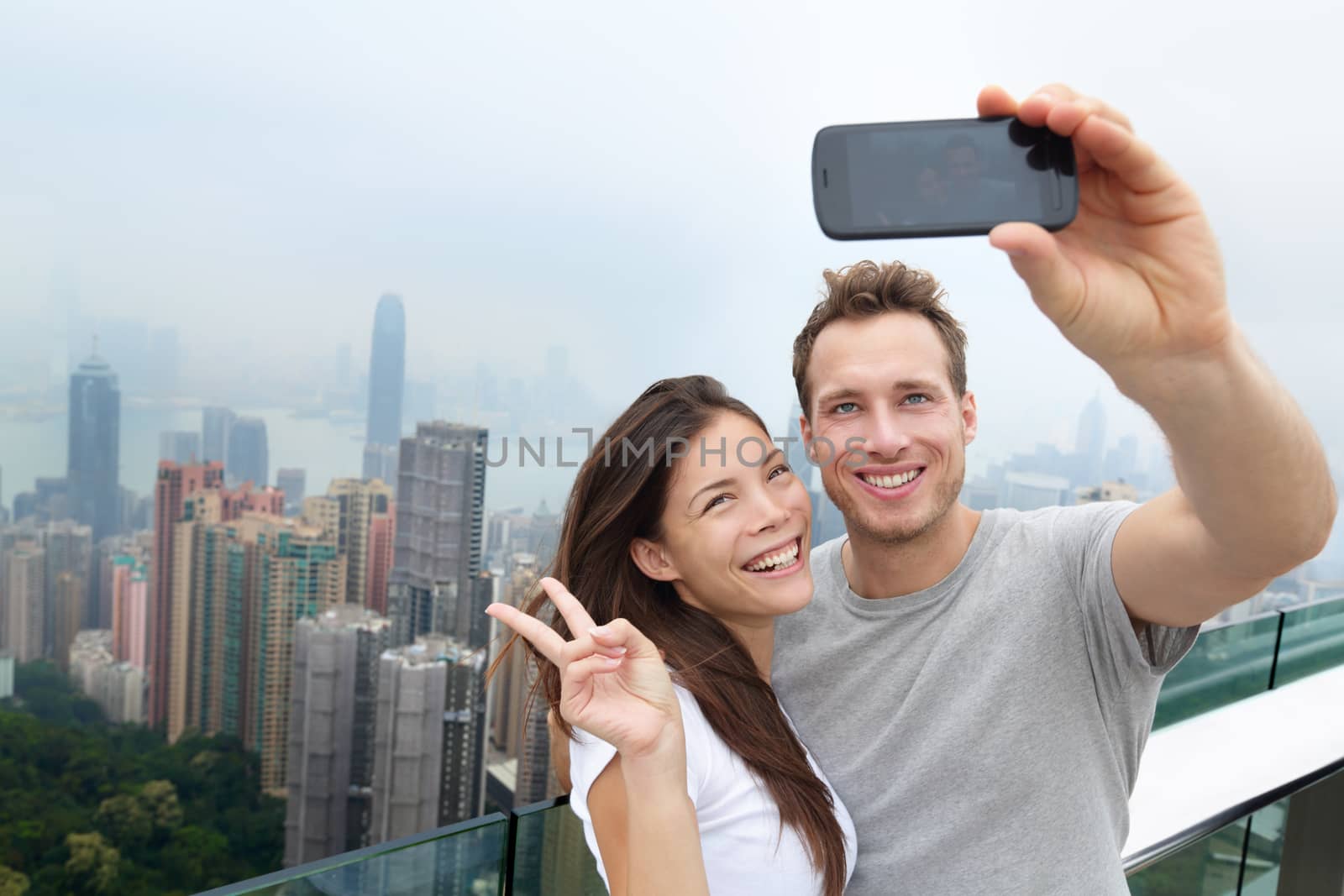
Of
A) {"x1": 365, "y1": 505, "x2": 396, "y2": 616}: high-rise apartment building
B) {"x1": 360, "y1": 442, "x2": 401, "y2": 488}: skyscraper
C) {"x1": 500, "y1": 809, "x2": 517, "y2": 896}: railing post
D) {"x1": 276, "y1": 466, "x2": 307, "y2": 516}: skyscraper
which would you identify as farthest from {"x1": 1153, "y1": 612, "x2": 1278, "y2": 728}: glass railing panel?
{"x1": 276, "y1": 466, "x2": 307, "y2": 516}: skyscraper

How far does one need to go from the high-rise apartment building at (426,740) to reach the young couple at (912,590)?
11.3m

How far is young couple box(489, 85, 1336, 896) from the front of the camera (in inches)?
31.4

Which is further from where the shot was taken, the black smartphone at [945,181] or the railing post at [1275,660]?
the railing post at [1275,660]

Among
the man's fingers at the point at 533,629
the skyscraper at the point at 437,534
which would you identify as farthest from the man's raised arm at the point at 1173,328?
the skyscraper at the point at 437,534

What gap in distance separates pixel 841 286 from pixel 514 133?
54.2 ft

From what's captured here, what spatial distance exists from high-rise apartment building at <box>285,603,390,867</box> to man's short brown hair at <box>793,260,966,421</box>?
11881mm

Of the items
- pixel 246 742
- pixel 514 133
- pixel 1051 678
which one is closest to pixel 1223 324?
pixel 1051 678

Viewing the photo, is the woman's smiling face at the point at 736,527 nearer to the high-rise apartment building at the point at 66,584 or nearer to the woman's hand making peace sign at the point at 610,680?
the woman's hand making peace sign at the point at 610,680

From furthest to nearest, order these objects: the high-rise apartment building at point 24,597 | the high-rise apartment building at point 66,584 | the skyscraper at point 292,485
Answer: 1. the skyscraper at point 292,485
2. the high-rise apartment building at point 24,597
3. the high-rise apartment building at point 66,584

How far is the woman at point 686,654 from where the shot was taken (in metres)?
0.94

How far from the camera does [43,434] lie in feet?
39.4

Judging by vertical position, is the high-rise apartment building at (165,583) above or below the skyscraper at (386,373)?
below

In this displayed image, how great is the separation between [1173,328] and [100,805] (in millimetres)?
13914

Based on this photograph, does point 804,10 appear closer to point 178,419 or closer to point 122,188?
point 178,419
